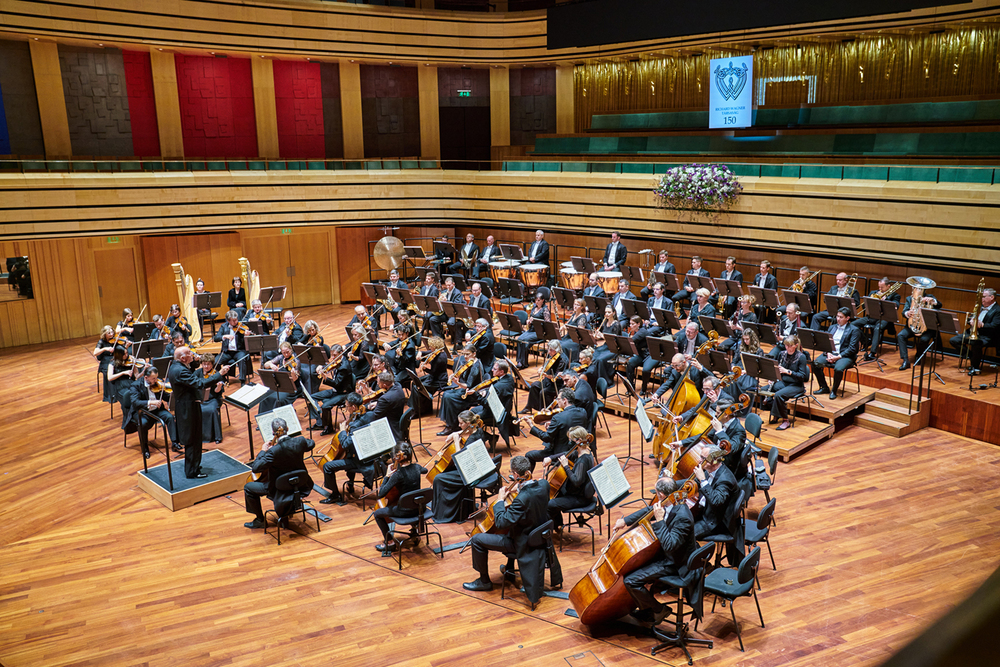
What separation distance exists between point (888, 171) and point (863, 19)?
14.2 feet

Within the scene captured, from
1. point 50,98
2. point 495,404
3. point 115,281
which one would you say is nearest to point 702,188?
point 495,404

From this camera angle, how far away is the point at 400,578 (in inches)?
314

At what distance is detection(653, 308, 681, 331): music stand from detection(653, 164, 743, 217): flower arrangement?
500cm

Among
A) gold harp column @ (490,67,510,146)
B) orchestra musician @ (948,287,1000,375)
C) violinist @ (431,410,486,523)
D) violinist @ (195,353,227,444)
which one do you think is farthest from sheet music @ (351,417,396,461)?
gold harp column @ (490,67,510,146)

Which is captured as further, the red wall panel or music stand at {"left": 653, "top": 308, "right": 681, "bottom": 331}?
the red wall panel

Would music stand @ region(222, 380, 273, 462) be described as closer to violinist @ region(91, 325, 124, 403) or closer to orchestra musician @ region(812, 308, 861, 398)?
violinist @ region(91, 325, 124, 403)

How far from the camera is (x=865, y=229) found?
14.6 metres

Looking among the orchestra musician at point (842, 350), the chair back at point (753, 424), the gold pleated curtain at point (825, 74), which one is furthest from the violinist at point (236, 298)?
the gold pleated curtain at point (825, 74)

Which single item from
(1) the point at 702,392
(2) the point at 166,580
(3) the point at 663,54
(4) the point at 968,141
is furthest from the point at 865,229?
(2) the point at 166,580

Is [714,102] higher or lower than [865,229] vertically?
higher

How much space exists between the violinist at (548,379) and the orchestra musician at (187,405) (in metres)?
4.60

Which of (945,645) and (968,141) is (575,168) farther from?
(945,645)

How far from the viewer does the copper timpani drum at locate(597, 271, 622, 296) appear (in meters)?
15.3

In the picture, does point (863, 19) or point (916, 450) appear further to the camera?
point (863, 19)
